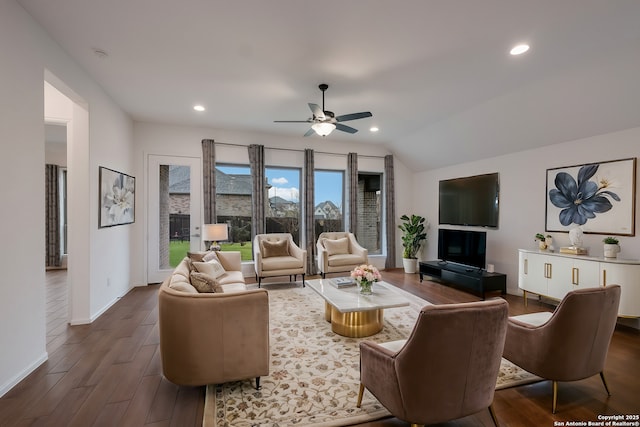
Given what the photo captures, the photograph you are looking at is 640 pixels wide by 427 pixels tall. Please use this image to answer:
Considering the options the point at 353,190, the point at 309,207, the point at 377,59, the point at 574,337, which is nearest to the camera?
the point at 574,337

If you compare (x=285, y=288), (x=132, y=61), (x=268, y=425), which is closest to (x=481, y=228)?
(x=285, y=288)

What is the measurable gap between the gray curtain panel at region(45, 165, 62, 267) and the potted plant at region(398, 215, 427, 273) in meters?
8.11

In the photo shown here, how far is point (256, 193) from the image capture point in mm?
5844

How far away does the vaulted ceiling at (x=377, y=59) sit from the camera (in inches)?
91.5

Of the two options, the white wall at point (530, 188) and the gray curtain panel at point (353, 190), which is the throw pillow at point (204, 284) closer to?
the gray curtain panel at point (353, 190)

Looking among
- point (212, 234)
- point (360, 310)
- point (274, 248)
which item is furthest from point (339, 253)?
point (360, 310)

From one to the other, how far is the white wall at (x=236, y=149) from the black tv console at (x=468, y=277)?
174cm

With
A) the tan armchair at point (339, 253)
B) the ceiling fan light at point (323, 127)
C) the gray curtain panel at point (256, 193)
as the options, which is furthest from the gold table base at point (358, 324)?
the gray curtain panel at point (256, 193)

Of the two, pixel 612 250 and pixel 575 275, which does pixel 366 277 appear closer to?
pixel 575 275

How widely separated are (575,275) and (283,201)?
5.09m

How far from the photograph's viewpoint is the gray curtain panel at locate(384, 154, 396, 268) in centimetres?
692

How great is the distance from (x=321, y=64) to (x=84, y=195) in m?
3.34

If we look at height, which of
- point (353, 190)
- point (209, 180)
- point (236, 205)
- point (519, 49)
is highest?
point (519, 49)

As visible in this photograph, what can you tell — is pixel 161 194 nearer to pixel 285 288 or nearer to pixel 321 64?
pixel 285 288
